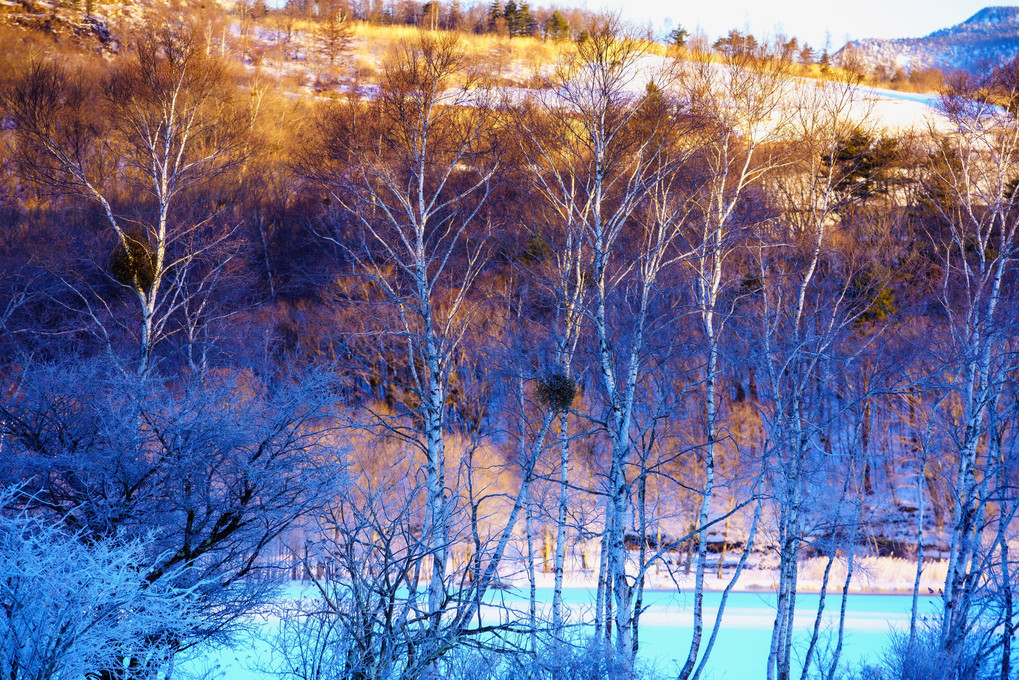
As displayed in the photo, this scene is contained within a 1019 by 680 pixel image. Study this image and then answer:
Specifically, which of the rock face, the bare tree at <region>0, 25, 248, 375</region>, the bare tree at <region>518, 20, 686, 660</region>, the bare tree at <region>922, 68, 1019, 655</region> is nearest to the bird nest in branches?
the bare tree at <region>518, 20, 686, 660</region>

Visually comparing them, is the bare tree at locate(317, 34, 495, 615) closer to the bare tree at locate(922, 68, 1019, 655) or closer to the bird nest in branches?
the bird nest in branches

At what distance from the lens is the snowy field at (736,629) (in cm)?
1633

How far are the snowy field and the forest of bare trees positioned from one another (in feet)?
1.98

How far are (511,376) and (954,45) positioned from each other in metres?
85.7

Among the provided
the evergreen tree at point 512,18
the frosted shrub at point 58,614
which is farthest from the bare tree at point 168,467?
the evergreen tree at point 512,18

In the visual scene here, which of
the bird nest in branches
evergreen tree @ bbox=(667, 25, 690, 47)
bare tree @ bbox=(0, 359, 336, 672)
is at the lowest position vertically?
bare tree @ bbox=(0, 359, 336, 672)

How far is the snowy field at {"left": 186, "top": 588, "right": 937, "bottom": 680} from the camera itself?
16328mm

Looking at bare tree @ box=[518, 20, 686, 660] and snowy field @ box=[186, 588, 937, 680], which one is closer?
bare tree @ box=[518, 20, 686, 660]

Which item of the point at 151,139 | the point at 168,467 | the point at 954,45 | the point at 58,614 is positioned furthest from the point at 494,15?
the point at 58,614

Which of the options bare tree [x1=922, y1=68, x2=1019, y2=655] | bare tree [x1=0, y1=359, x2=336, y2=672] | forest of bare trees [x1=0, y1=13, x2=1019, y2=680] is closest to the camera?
forest of bare trees [x1=0, y1=13, x2=1019, y2=680]

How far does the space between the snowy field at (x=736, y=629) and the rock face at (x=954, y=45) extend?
56.3 meters

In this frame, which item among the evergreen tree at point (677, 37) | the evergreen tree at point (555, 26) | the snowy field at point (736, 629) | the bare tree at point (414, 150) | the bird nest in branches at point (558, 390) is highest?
the evergreen tree at point (555, 26)

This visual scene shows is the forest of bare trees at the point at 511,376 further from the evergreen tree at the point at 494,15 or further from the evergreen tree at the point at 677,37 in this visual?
the evergreen tree at the point at 494,15

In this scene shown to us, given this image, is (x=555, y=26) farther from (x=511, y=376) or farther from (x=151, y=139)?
(x=511, y=376)
